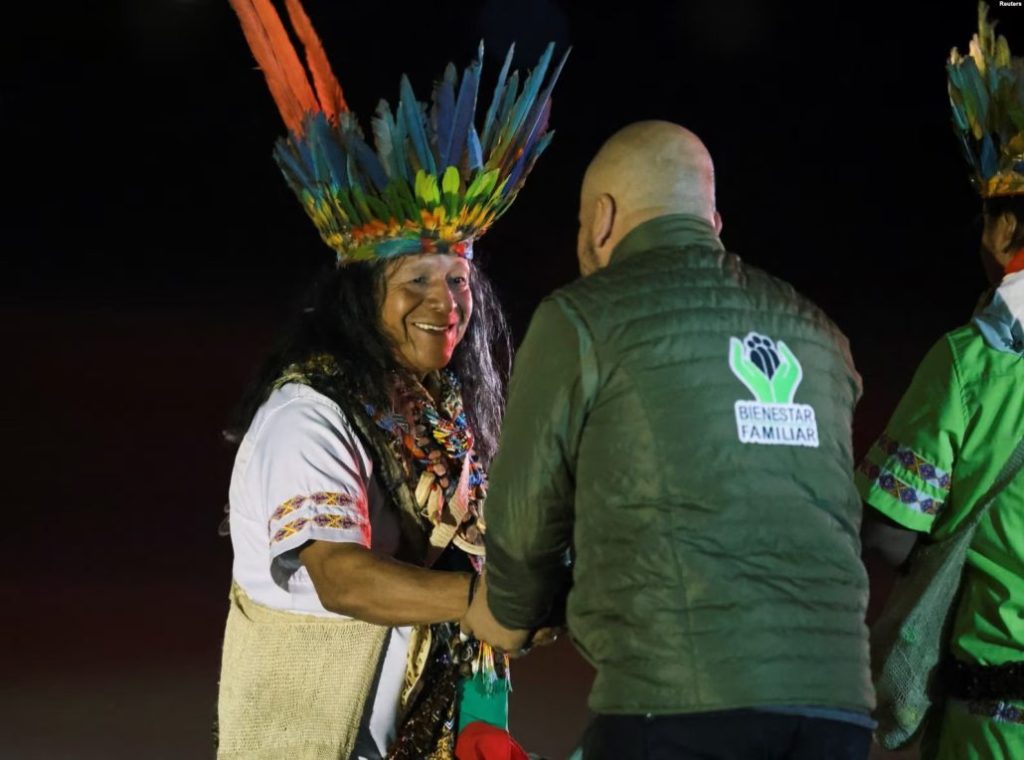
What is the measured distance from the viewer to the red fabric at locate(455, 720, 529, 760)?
256 cm

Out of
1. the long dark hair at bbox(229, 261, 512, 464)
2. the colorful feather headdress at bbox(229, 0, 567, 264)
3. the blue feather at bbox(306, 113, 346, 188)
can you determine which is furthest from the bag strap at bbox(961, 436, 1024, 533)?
the blue feather at bbox(306, 113, 346, 188)

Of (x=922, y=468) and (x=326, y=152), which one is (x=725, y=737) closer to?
(x=922, y=468)

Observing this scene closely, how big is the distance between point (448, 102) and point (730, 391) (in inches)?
43.5

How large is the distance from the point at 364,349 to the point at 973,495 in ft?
3.80

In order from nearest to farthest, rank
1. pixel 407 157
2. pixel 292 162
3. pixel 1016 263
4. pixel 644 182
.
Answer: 1. pixel 644 182
2. pixel 1016 263
3. pixel 407 157
4. pixel 292 162

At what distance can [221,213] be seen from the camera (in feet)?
19.5

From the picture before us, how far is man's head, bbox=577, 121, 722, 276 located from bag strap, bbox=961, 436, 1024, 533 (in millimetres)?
733

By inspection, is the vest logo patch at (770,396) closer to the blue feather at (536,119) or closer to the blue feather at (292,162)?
the blue feather at (536,119)

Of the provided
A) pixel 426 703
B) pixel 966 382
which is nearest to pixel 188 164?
pixel 426 703

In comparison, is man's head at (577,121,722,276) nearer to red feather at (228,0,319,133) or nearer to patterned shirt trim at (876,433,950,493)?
patterned shirt trim at (876,433,950,493)

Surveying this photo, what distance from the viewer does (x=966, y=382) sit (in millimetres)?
2318

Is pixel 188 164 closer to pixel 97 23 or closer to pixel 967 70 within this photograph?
pixel 97 23

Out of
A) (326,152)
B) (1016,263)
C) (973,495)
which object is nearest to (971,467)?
(973,495)

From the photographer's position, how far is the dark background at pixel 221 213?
18.0ft
